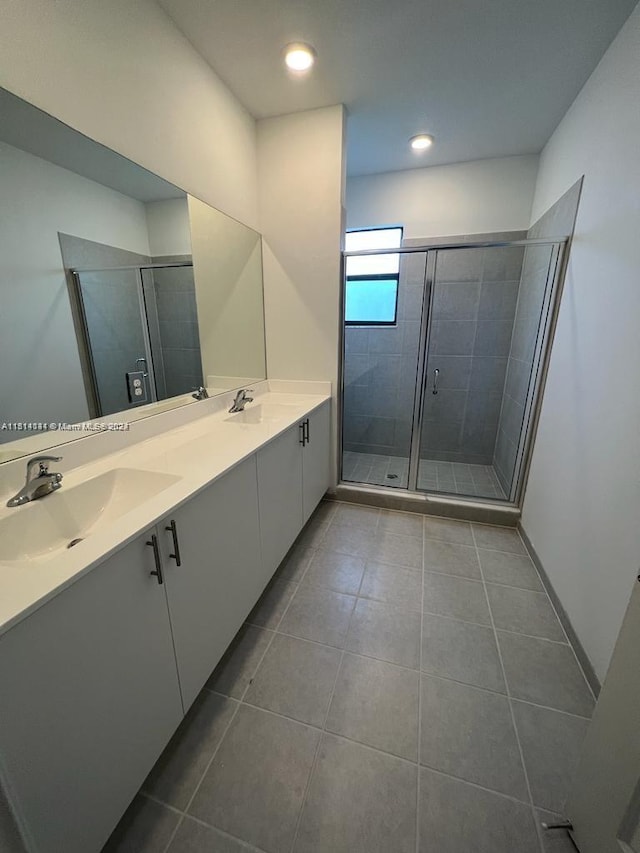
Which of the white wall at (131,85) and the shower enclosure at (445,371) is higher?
the white wall at (131,85)

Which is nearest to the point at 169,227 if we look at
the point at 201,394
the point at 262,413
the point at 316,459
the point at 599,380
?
the point at 201,394

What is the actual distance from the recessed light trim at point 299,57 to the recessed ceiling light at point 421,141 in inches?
37.1

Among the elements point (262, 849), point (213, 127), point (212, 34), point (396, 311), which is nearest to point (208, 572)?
point (262, 849)

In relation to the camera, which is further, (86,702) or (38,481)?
(38,481)

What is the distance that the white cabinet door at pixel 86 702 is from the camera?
0.60 meters

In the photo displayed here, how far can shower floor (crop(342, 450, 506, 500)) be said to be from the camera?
9.04 ft

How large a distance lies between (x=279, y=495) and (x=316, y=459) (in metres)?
0.63

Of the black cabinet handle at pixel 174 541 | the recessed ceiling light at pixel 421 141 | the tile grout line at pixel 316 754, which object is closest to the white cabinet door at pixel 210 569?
the black cabinet handle at pixel 174 541

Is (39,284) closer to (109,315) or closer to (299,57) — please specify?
(109,315)

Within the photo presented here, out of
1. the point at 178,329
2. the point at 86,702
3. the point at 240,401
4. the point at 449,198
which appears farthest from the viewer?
the point at 449,198

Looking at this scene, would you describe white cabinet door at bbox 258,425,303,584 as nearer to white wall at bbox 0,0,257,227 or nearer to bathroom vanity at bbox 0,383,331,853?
bathroom vanity at bbox 0,383,331,853

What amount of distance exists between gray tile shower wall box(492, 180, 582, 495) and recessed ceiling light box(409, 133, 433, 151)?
37.7 inches

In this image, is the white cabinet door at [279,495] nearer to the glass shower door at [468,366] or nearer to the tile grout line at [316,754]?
the tile grout line at [316,754]

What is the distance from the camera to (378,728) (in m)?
1.16
